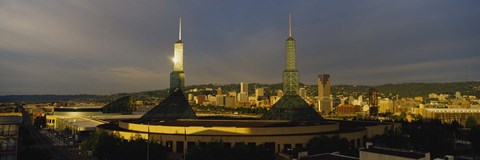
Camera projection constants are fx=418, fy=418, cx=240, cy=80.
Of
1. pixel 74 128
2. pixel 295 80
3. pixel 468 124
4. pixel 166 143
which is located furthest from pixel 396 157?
pixel 468 124

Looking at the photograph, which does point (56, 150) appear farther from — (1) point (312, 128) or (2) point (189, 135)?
(1) point (312, 128)

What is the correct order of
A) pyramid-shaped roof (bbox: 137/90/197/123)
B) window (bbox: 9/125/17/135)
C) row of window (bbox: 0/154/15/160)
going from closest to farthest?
row of window (bbox: 0/154/15/160)
window (bbox: 9/125/17/135)
pyramid-shaped roof (bbox: 137/90/197/123)

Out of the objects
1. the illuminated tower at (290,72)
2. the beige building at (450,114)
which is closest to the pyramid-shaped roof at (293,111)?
the illuminated tower at (290,72)

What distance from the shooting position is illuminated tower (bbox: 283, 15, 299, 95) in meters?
86.2

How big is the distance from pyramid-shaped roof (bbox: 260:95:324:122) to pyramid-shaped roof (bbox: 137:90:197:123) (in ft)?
55.0

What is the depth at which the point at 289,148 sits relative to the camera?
60125 millimetres

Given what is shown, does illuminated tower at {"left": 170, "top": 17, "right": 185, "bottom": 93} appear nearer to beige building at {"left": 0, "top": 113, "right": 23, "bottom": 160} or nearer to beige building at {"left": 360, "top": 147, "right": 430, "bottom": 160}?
beige building at {"left": 0, "top": 113, "right": 23, "bottom": 160}

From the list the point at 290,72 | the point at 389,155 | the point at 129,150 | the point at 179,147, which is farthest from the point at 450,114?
the point at 129,150

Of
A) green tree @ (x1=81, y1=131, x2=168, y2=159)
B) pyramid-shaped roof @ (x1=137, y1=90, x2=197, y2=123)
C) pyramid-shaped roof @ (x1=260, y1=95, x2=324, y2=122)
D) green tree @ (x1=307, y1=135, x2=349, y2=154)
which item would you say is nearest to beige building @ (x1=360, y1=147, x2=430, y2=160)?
green tree @ (x1=307, y1=135, x2=349, y2=154)

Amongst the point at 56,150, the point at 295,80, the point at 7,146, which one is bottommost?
the point at 56,150

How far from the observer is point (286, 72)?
287ft

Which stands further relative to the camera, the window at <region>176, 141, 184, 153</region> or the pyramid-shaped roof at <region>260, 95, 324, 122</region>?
the pyramid-shaped roof at <region>260, 95, 324, 122</region>

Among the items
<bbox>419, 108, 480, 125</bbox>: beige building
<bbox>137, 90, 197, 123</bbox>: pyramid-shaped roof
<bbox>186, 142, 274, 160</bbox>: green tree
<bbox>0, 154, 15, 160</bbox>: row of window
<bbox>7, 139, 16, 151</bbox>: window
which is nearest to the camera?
<bbox>0, 154, 15, 160</bbox>: row of window

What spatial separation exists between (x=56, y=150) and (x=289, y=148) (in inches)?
1619
